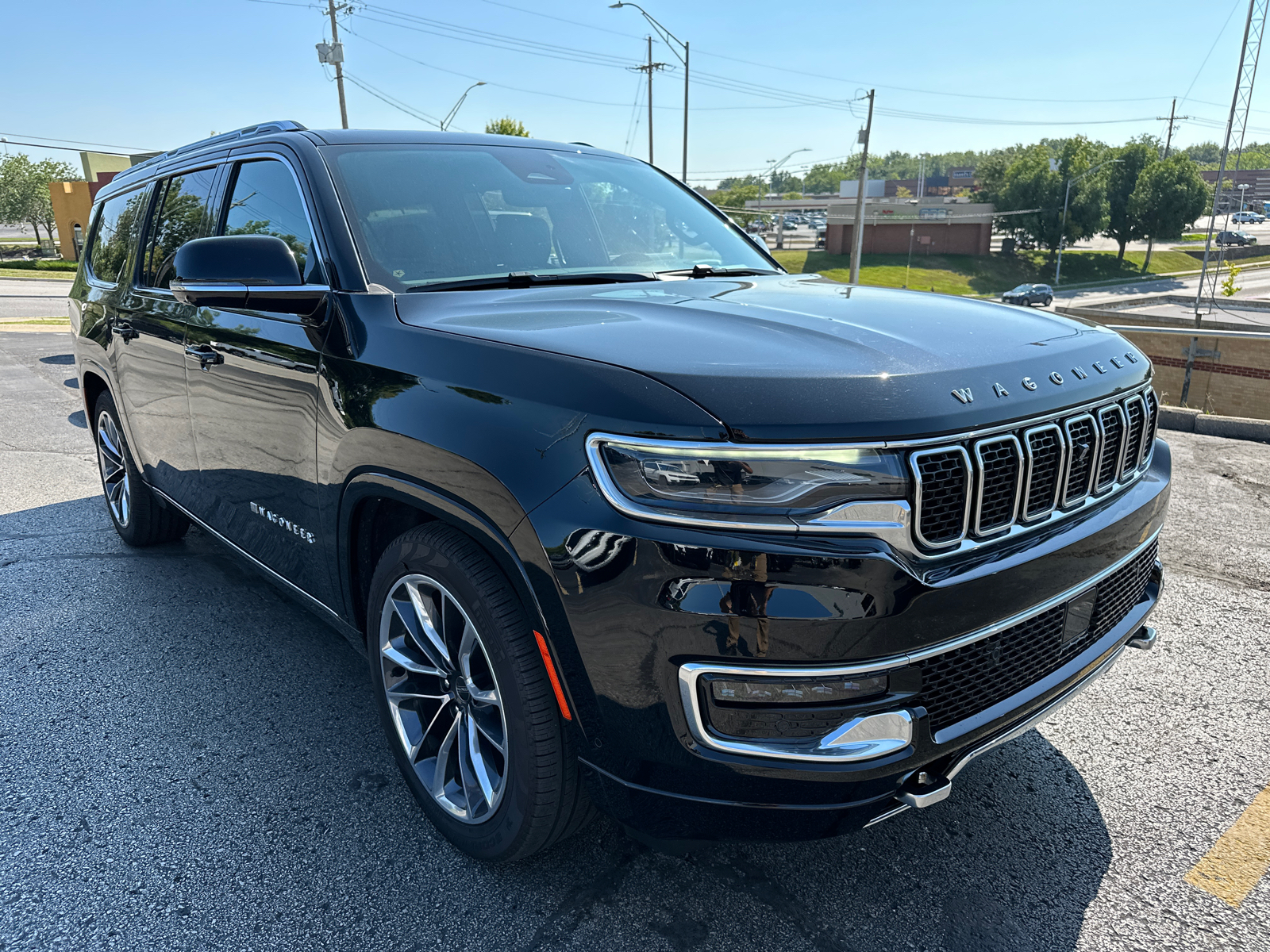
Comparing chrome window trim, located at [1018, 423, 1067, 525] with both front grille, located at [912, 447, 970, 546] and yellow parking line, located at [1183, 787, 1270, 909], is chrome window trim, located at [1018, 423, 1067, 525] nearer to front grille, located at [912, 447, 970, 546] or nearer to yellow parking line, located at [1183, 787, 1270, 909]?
front grille, located at [912, 447, 970, 546]

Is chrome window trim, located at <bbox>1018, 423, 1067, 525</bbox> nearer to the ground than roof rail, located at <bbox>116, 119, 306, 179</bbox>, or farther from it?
nearer to the ground

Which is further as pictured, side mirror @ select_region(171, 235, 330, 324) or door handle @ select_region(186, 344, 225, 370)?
door handle @ select_region(186, 344, 225, 370)

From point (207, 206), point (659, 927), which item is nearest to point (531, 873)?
point (659, 927)

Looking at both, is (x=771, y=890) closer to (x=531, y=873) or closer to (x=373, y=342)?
(x=531, y=873)

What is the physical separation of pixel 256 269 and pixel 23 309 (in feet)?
89.3

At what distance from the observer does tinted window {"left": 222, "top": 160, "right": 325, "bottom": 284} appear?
2773 millimetres

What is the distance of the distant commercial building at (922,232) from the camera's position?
70.4m

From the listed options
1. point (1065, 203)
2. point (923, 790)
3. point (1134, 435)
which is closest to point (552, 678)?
point (923, 790)

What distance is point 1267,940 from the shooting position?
6.98ft

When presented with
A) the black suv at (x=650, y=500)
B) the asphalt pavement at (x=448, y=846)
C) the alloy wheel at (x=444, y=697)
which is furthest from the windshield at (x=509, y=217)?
the asphalt pavement at (x=448, y=846)

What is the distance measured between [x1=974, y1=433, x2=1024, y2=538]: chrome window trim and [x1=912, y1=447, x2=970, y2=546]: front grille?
0.03 meters

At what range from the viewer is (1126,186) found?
71.1 meters

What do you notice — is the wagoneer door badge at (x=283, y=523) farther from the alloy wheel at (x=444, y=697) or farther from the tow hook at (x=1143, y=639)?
the tow hook at (x=1143, y=639)

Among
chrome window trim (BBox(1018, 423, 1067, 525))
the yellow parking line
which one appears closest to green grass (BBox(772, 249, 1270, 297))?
the yellow parking line
